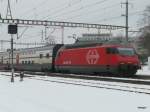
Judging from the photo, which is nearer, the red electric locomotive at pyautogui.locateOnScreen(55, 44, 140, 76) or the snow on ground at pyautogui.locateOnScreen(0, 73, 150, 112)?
the snow on ground at pyautogui.locateOnScreen(0, 73, 150, 112)

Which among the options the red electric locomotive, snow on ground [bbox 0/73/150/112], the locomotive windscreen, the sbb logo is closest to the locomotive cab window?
the red electric locomotive

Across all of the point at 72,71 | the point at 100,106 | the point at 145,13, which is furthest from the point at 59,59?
the point at 145,13

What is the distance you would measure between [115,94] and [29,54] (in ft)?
112

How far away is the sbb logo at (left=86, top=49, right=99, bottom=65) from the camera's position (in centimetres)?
3347

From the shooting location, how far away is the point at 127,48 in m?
A: 33.2

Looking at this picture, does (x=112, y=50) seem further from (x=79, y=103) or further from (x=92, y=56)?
(x=79, y=103)

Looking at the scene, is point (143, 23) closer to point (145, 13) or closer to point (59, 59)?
point (145, 13)

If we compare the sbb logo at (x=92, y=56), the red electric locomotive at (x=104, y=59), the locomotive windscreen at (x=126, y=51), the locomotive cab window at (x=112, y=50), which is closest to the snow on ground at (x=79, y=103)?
the red electric locomotive at (x=104, y=59)

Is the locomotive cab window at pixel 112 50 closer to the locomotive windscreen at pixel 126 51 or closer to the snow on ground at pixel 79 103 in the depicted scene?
the locomotive windscreen at pixel 126 51

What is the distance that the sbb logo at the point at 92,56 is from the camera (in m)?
33.5

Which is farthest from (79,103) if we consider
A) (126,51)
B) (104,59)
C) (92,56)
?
(92,56)

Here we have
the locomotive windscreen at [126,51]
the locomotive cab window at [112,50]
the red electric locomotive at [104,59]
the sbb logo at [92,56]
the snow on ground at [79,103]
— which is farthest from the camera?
the sbb logo at [92,56]

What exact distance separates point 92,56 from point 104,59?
7.16ft

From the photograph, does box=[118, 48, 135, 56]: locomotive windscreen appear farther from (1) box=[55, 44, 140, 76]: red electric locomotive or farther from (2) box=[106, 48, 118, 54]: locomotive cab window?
(2) box=[106, 48, 118, 54]: locomotive cab window
